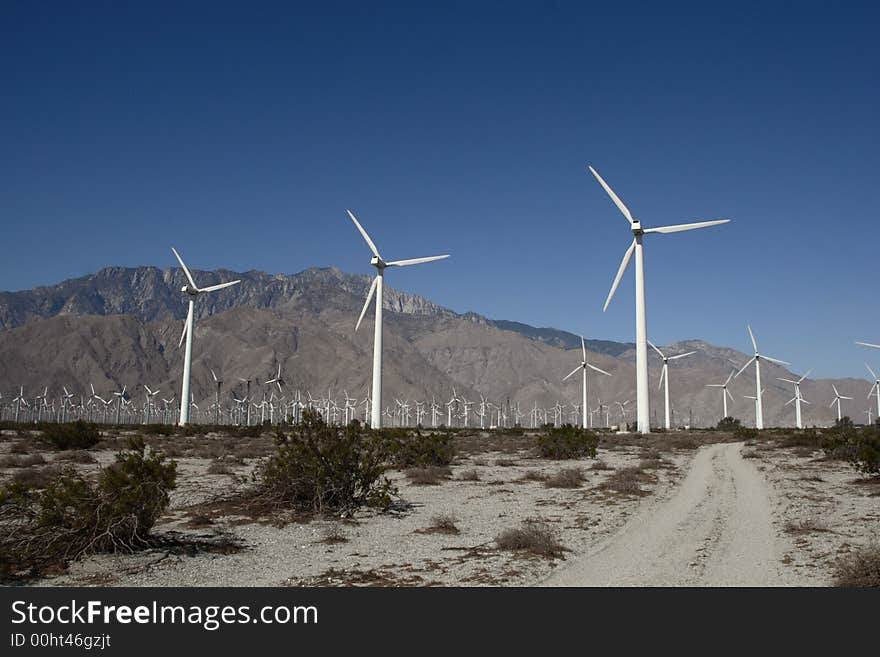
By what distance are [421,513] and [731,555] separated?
8.51m

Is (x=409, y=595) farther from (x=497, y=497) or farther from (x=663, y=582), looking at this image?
(x=497, y=497)

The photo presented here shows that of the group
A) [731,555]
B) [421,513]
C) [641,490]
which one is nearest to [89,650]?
[731,555]

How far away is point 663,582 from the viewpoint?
33.8ft

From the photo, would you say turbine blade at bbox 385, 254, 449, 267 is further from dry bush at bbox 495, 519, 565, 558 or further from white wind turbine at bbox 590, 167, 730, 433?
dry bush at bbox 495, 519, 565, 558

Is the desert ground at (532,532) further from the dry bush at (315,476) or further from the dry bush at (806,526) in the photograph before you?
the dry bush at (315,476)

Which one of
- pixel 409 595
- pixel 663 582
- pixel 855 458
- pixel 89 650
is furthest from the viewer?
pixel 855 458

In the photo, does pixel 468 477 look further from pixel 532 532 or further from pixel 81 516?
pixel 81 516

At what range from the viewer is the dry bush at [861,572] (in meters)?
9.71

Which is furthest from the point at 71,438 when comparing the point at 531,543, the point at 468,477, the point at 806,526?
the point at 806,526

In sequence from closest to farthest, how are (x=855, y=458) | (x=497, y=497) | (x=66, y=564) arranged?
(x=66, y=564)
(x=497, y=497)
(x=855, y=458)

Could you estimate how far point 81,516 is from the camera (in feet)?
39.9

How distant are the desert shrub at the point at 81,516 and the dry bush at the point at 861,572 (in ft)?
37.4

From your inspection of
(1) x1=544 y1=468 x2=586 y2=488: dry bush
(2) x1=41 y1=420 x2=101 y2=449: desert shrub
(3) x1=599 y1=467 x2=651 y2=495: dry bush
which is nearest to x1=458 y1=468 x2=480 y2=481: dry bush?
(1) x1=544 y1=468 x2=586 y2=488: dry bush

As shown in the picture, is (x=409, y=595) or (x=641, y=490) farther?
(x=641, y=490)
